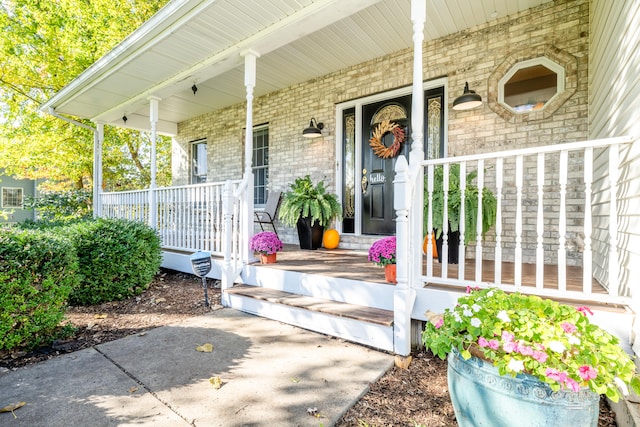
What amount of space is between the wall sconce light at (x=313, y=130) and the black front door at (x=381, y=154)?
720 millimetres

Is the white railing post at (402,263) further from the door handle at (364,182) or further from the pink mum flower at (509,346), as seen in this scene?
the door handle at (364,182)

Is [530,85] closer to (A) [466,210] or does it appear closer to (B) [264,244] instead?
(A) [466,210]

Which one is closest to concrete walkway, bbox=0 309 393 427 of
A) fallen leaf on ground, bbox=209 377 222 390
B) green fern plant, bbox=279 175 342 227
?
fallen leaf on ground, bbox=209 377 222 390

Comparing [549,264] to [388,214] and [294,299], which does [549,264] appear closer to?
[388,214]

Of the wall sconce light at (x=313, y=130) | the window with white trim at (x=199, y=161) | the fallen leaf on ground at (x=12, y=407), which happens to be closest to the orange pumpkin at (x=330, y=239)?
the wall sconce light at (x=313, y=130)

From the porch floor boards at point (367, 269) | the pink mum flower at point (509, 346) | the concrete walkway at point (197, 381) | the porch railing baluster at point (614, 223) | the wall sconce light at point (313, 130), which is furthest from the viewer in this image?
the wall sconce light at point (313, 130)

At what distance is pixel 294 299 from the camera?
2844mm

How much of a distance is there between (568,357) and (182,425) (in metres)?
1.65

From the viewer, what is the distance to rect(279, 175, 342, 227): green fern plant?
176 inches

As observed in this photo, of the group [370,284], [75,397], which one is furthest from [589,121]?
[75,397]

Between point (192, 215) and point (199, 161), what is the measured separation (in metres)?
3.58

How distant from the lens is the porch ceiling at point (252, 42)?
3.22 m

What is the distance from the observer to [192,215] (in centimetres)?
445

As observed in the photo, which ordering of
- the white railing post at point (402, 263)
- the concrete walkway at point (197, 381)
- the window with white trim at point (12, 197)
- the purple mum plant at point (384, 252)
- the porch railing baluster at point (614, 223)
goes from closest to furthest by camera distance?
the concrete walkway at point (197, 381)
the porch railing baluster at point (614, 223)
the white railing post at point (402, 263)
the purple mum plant at point (384, 252)
the window with white trim at point (12, 197)
